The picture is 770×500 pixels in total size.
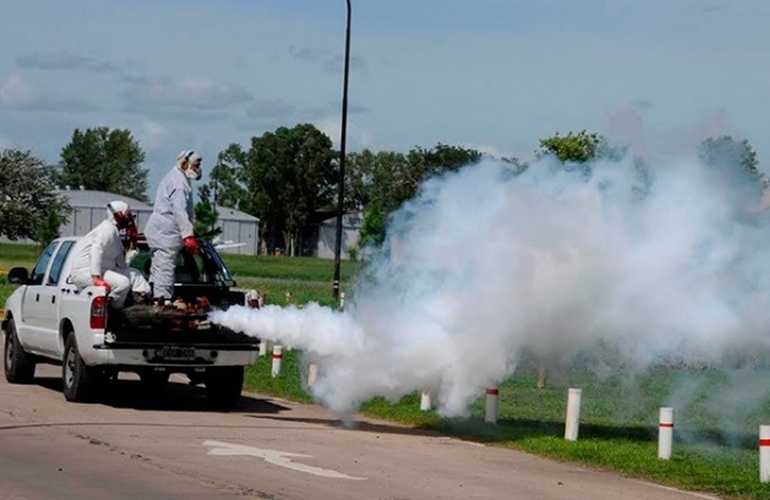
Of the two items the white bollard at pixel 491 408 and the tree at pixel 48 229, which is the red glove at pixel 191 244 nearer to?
the white bollard at pixel 491 408

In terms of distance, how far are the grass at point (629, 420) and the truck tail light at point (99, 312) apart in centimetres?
392

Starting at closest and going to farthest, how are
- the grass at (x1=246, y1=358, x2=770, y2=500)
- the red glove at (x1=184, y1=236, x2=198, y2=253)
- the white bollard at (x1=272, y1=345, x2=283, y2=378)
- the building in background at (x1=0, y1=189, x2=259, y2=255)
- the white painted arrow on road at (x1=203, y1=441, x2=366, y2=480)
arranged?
the white painted arrow on road at (x1=203, y1=441, x2=366, y2=480) → the grass at (x1=246, y1=358, x2=770, y2=500) → the red glove at (x1=184, y1=236, x2=198, y2=253) → the white bollard at (x1=272, y1=345, x2=283, y2=378) → the building in background at (x1=0, y1=189, x2=259, y2=255)

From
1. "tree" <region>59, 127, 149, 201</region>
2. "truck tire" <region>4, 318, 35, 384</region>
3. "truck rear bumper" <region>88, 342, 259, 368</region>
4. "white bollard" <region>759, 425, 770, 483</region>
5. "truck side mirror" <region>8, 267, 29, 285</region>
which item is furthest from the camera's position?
"tree" <region>59, 127, 149, 201</region>

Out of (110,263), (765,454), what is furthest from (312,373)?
(765,454)

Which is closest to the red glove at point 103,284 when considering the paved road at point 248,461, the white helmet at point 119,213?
the white helmet at point 119,213

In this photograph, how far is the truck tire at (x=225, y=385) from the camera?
62.5 feet

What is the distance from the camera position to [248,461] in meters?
13.9

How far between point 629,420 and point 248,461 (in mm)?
8479

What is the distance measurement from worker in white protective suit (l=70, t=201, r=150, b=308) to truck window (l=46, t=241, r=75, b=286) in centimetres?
92

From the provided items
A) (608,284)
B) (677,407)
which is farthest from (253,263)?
(608,284)

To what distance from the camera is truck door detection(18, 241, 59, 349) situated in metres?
20.2

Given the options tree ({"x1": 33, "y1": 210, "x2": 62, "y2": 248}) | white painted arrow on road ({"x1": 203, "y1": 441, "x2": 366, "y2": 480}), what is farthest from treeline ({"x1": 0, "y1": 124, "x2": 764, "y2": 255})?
white painted arrow on road ({"x1": 203, "y1": 441, "x2": 366, "y2": 480})

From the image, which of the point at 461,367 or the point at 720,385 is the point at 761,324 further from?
the point at 720,385

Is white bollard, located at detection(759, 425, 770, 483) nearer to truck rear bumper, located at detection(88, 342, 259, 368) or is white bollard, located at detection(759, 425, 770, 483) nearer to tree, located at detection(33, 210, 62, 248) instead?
truck rear bumper, located at detection(88, 342, 259, 368)
